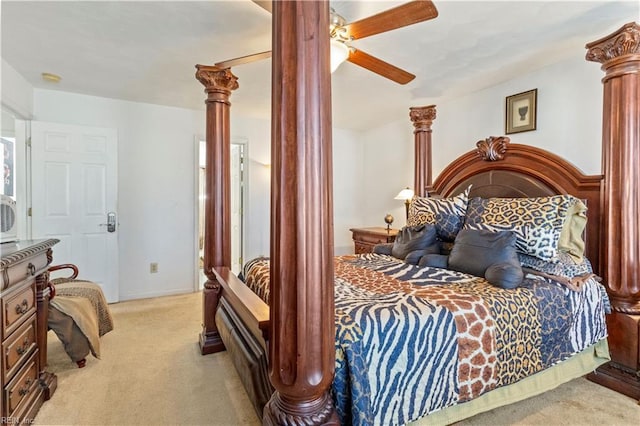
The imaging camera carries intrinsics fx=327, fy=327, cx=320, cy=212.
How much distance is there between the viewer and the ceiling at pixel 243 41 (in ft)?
6.41

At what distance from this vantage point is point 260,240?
467cm

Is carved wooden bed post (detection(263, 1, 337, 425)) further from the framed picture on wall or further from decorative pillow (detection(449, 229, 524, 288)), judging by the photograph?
the framed picture on wall

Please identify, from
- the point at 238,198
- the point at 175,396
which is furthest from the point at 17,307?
the point at 238,198

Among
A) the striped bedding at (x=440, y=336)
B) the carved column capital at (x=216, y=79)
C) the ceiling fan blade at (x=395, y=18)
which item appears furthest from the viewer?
the carved column capital at (x=216, y=79)

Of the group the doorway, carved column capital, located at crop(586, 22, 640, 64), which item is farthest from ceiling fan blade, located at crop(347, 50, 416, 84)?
the doorway

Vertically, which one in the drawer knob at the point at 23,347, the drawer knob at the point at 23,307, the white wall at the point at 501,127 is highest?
the white wall at the point at 501,127

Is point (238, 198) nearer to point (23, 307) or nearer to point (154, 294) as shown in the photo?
point (154, 294)

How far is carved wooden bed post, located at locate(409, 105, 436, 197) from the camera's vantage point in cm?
365

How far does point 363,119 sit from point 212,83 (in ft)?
8.48

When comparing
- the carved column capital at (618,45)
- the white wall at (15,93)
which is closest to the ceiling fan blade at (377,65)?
the carved column capital at (618,45)

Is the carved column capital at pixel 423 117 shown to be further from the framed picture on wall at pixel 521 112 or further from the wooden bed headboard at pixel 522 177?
the framed picture on wall at pixel 521 112

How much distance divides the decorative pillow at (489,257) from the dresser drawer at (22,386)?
2.50 metres

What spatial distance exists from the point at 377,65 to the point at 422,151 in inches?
70.1

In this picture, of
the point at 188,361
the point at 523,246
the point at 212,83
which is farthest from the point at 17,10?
the point at 523,246
